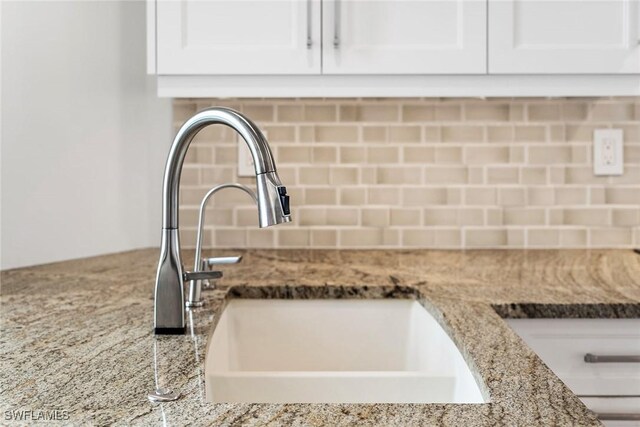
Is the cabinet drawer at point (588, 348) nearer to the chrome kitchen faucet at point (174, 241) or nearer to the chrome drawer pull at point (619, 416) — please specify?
the chrome drawer pull at point (619, 416)

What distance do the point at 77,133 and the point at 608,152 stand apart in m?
1.53

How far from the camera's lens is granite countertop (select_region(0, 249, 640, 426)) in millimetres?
627

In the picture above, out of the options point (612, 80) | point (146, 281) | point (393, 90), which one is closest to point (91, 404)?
point (146, 281)

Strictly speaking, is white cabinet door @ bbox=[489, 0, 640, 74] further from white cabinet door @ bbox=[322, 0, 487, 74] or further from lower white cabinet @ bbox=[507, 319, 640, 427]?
lower white cabinet @ bbox=[507, 319, 640, 427]

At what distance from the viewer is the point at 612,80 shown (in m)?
1.53

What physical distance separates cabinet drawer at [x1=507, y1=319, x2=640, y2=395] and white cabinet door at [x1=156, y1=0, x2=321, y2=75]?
79 centimetres

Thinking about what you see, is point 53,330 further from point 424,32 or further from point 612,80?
point 612,80

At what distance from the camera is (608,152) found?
1.84 meters

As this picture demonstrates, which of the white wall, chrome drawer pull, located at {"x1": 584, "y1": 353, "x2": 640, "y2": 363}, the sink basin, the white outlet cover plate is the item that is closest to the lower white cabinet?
chrome drawer pull, located at {"x1": 584, "y1": 353, "x2": 640, "y2": 363}

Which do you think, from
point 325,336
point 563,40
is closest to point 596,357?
point 325,336

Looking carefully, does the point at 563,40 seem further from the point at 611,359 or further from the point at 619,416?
the point at 619,416

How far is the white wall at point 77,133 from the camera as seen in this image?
4.93 ft

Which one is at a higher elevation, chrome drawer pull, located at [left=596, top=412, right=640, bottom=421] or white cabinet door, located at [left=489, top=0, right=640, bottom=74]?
white cabinet door, located at [left=489, top=0, right=640, bottom=74]

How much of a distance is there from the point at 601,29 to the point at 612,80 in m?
0.13
